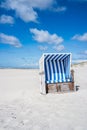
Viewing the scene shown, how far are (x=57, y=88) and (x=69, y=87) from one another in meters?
0.63

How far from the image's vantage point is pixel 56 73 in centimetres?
994

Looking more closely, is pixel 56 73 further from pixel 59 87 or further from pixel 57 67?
pixel 59 87

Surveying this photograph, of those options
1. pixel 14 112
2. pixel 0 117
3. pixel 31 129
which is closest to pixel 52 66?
pixel 14 112

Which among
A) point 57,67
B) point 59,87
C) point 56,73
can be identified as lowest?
point 59,87

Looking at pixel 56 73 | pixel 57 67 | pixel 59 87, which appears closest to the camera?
pixel 59 87

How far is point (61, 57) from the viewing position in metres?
9.98

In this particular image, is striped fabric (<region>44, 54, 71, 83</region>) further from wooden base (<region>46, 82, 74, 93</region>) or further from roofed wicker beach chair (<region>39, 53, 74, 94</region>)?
wooden base (<region>46, 82, 74, 93</region>)

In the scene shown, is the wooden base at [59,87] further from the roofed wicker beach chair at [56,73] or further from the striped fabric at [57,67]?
the striped fabric at [57,67]

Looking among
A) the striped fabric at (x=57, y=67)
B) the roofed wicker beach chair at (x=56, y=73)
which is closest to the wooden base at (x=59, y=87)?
the roofed wicker beach chair at (x=56, y=73)

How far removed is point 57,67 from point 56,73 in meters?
0.36

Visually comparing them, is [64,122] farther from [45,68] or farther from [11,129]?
[45,68]

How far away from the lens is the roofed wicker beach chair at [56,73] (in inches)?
360

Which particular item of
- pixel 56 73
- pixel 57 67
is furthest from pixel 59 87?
pixel 57 67

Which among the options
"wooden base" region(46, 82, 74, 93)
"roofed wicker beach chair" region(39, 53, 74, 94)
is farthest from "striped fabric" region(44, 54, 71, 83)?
"wooden base" region(46, 82, 74, 93)
